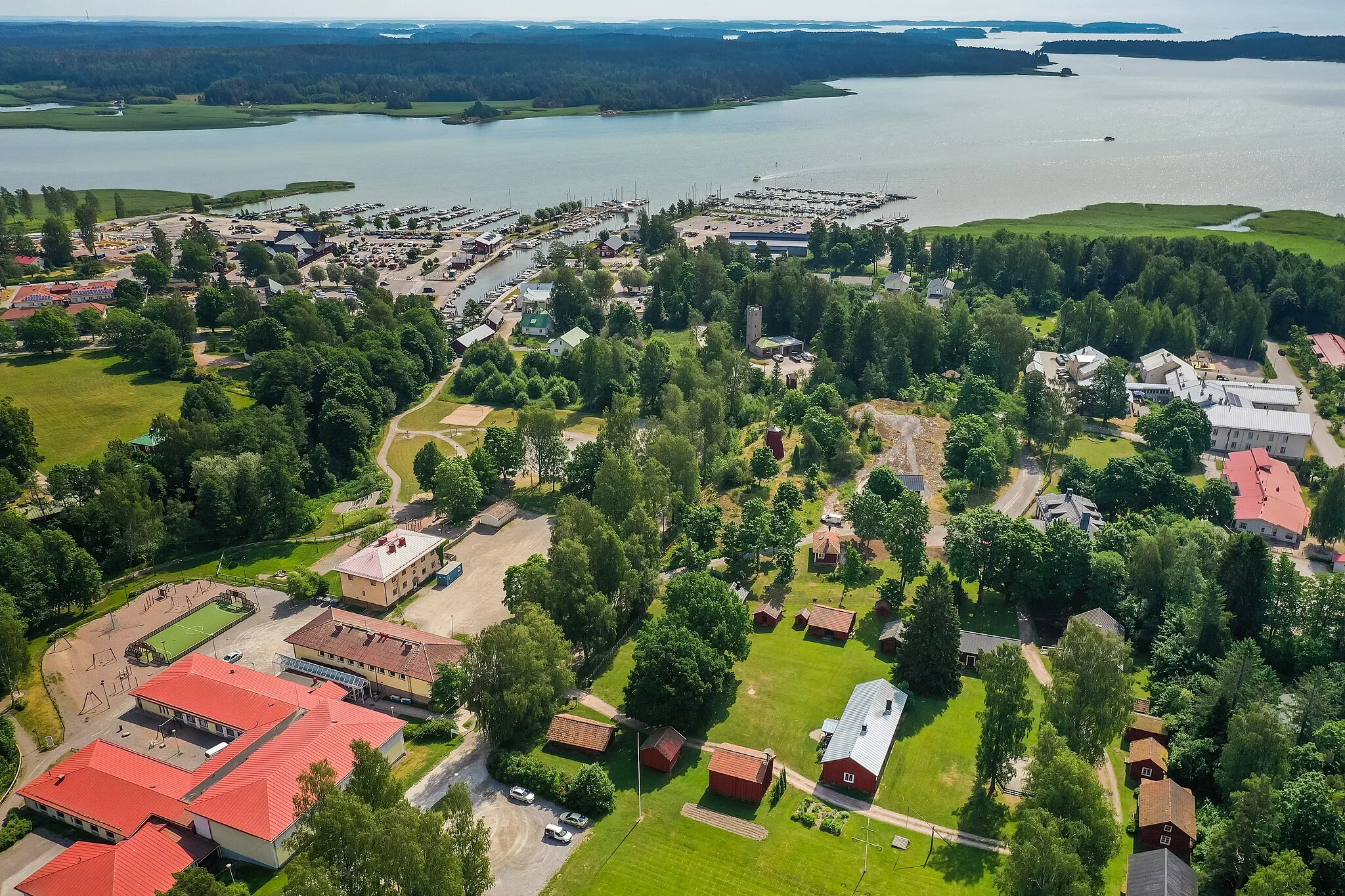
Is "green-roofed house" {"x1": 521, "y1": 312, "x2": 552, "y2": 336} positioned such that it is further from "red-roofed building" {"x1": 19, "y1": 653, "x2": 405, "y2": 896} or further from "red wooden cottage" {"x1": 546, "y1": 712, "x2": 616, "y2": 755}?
"red wooden cottage" {"x1": 546, "y1": 712, "x2": 616, "y2": 755}

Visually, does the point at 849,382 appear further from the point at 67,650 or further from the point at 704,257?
the point at 67,650

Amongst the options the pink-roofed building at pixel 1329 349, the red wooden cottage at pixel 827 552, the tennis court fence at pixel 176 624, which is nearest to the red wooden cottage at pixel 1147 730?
the red wooden cottage at pixel 827 552

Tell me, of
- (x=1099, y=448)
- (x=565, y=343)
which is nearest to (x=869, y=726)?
(x=1099, y=448)

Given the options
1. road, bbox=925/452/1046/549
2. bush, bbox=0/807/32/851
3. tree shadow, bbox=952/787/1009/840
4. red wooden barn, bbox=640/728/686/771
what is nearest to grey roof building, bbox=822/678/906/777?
tree shadow, bbox=952/787/1009/840

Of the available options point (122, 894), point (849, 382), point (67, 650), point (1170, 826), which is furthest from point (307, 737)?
point (849, 382)

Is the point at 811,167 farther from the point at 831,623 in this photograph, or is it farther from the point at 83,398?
the point at 831,623

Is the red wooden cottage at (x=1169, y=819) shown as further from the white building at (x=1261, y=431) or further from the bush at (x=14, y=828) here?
the white building at (x=1261, y=431)
